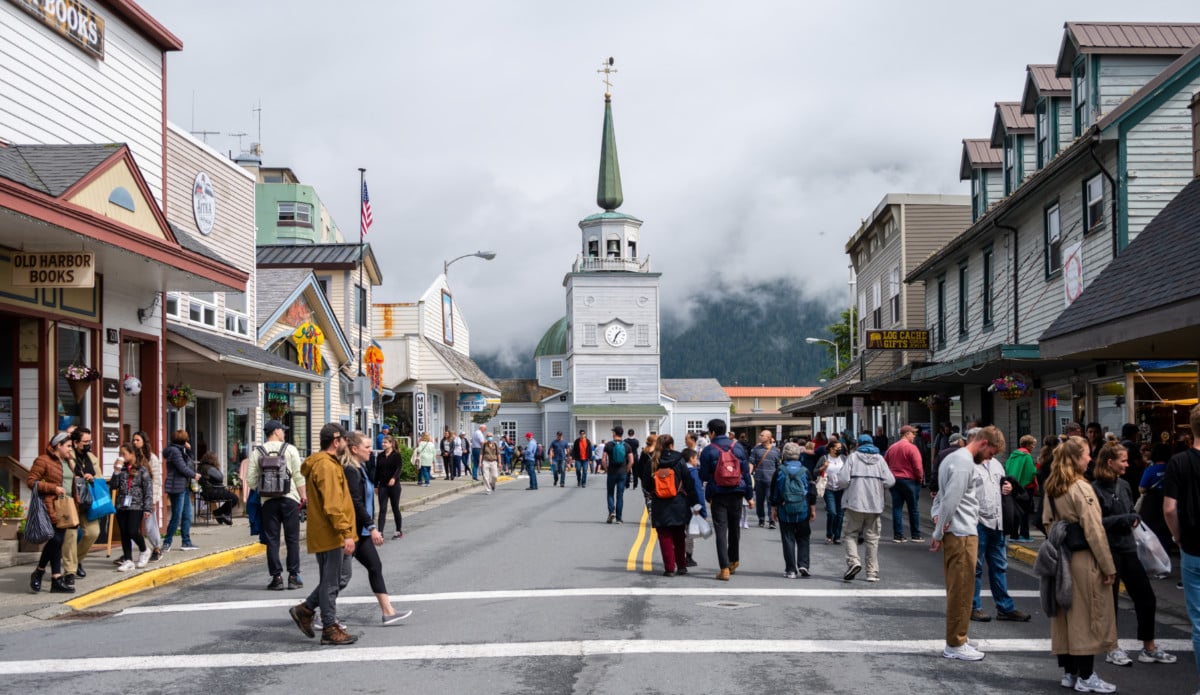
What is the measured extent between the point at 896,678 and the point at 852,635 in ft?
5.35

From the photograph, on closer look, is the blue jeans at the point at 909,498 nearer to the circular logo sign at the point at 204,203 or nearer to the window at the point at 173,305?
the window at the point at 173,305

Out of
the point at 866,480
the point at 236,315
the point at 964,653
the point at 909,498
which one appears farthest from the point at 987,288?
the point at 964,653

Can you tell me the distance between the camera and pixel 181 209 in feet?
72.6

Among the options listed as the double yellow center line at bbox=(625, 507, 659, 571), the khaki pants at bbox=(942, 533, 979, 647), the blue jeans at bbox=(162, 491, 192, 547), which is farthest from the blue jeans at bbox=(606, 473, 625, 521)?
the khaki pants at bbox=(942, 533, 979, 647)

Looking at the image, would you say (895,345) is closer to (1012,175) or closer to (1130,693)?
(1012,175)

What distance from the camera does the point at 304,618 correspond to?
937cm

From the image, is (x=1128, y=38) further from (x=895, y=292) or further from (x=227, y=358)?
(x=227, y=358)

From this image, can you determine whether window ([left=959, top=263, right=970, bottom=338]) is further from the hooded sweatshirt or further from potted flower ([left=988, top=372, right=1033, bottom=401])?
the hooded sweatshirt

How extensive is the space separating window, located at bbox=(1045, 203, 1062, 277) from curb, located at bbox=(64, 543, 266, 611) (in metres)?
15.6

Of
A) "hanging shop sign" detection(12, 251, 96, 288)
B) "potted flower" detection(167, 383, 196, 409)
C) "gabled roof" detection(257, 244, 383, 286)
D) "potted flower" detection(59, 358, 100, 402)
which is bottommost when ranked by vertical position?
"potted flower" detection(167, 383, 196, 409)

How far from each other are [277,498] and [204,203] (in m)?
12.1

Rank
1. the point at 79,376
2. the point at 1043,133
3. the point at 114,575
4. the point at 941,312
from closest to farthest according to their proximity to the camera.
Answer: the point at 114,575 < the point at 79,376 < the point at 1043,133 < the point at 941,312

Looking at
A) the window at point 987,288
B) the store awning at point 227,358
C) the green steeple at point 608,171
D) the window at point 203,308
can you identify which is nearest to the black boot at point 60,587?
the store awning at point 227,358

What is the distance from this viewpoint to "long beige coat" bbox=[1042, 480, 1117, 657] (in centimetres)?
763
